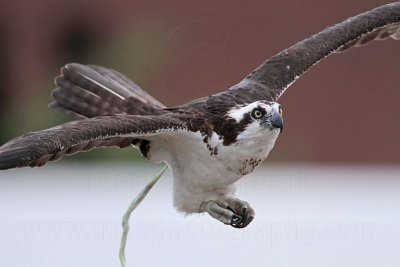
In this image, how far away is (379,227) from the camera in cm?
1350

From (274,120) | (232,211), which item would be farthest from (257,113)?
(232,211)

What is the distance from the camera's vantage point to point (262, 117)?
29.9 ft

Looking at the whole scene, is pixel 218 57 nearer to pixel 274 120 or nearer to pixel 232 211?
pixel 232 211

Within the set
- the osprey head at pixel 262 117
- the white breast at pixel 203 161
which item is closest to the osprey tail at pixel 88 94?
the white breast at pixel 203 161

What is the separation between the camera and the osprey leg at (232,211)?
994 cm

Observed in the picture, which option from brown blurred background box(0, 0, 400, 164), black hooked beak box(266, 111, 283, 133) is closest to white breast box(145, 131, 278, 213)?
black hooked beak box(266, 111, 283, 133)

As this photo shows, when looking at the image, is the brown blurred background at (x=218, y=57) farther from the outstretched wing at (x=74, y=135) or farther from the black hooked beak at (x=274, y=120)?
the black hooked beak at (x=274, y=120)

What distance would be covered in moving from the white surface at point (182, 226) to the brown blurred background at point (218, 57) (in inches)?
136

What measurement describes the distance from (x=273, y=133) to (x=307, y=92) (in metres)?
11.6

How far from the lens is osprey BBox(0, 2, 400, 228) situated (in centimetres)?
883

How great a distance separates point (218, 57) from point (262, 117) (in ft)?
37.5

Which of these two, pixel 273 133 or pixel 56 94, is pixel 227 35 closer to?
pixel 56 94

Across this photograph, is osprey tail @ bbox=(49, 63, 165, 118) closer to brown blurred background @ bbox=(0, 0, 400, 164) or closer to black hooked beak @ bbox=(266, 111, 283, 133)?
black hooked beak @ bbox=(266, 111, 283, 133)

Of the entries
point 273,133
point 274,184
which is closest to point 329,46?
point 273,133
